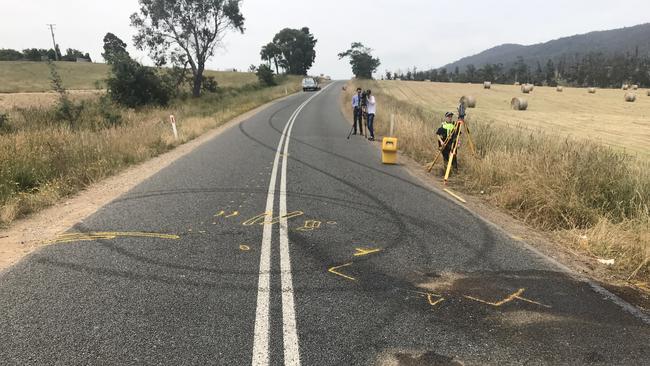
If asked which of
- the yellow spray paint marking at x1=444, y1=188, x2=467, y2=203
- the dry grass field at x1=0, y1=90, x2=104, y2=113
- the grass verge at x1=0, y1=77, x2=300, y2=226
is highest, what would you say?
the dry grass field at x1=0, y1=90, x2=104, y2=113

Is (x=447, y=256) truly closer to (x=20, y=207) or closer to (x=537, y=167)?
(x=537, y=167)

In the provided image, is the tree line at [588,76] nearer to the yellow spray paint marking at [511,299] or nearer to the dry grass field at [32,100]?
the dry grass field at [32,100]

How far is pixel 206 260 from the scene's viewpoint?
4.84 m

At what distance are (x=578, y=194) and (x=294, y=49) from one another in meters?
113

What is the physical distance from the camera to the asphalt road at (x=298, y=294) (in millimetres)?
3215

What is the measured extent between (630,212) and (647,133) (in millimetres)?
16573

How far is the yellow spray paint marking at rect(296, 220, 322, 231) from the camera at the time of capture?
5.96m

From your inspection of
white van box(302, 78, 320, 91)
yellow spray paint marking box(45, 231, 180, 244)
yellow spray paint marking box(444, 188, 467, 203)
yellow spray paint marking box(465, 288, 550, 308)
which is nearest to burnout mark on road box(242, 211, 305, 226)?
yellow spray paint marking box(45, 231, 180, 244)

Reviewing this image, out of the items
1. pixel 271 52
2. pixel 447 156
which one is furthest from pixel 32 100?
pixel 271 52

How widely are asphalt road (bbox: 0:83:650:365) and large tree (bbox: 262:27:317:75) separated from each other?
109 m

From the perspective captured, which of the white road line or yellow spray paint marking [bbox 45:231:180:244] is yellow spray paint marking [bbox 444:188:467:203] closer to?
the white road line

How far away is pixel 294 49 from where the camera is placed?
11262 cm

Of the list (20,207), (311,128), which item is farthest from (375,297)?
(311,128)

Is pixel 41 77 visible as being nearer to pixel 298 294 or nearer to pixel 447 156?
pixel 447 156
